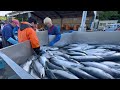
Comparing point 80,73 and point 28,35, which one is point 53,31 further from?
point 80,73

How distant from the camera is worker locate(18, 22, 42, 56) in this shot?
2.63 meters

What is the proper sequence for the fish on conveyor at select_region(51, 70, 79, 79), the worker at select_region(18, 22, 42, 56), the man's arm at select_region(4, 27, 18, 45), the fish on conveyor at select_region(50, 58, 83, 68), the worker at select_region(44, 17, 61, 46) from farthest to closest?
the worker at select_region(44, 17, 61, 46) < the man's arm at select_region(4, 27, 18, 45) < the worker at select_region(18, 22, 42, 56) < the fish on conveyor at select_region(50, 58, 83, 68) < the fish on conveyor at select_region(51, 70, 79, 79)

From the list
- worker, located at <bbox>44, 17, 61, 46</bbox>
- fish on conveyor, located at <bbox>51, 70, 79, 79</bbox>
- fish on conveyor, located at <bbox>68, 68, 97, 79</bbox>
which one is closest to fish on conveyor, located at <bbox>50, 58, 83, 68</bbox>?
fish on conveyor, located at <bbox>68, 68, 97, 79</bbox>

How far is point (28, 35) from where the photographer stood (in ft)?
8.90

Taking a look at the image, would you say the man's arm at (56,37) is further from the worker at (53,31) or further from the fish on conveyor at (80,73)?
the fish on conveyor at (80,73)

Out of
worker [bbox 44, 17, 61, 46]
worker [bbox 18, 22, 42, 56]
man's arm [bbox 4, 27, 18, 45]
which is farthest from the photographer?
worker [bbox 44, 17, 61, 46]

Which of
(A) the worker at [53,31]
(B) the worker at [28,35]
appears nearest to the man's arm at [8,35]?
(B) the worker at [28,35]

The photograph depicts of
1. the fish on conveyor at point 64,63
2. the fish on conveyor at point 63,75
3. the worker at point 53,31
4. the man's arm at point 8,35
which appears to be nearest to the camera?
the fish on conveyor at point 63,75

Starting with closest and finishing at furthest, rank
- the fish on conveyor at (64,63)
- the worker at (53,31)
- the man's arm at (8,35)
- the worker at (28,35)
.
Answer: the fish on conveyor at (64,63)
the worker at (28,35)
the man's arm at (8,35)
the worker at (53,31)

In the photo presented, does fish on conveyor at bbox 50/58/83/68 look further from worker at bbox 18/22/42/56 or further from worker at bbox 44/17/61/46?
worker at bbox 44/17/61/46

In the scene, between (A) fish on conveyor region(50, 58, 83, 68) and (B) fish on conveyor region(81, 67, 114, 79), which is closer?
(B) fish on conveyor region(81, 67, 114, 79)

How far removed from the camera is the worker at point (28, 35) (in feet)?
8.63
